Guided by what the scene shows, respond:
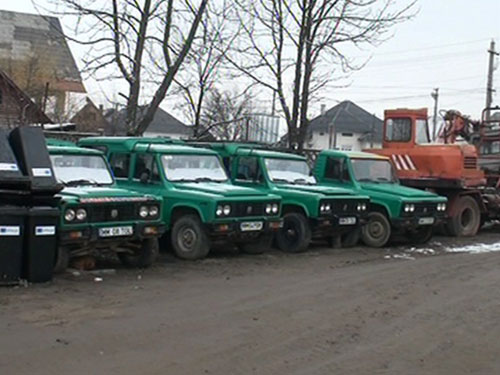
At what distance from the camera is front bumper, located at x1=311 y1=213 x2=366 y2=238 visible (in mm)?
13852

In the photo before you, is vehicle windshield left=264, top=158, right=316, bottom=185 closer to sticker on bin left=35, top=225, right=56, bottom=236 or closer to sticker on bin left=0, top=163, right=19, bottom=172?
sticker on bin left=35, top=225, right=56, bottom=236

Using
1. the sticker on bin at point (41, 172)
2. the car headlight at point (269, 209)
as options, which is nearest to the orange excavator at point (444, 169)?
the car headlight at point (269, 209)

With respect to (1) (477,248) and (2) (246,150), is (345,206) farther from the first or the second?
(1) (477,248)

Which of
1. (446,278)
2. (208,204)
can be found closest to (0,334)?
(208,204)

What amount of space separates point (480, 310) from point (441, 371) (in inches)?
112

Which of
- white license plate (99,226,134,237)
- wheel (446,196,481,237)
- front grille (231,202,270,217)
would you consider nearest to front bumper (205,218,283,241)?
front grille (231,202,270,217)

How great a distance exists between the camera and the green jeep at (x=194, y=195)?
39.5ft

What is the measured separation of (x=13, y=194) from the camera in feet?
30.6

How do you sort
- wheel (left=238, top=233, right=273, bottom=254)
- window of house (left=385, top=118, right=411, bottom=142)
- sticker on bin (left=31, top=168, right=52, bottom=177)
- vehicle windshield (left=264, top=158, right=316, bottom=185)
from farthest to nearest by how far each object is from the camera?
window of house (left=385, top=118, right=411, bottom=142) → vehicle windshield (left=264, top=158, right=316, bottom=185) → wheel (left=238, top=233, right=273, bottom=254) → sticker on bin (left=31, top=168, right=52, bottom=177)

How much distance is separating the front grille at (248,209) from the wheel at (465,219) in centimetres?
711

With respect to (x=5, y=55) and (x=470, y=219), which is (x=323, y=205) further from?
(x=5, y=55)

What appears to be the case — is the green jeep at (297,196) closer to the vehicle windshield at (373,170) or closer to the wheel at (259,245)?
the wheel at (259,245)

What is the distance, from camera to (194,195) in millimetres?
12156

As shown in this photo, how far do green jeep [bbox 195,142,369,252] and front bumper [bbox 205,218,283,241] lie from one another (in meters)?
0.98
